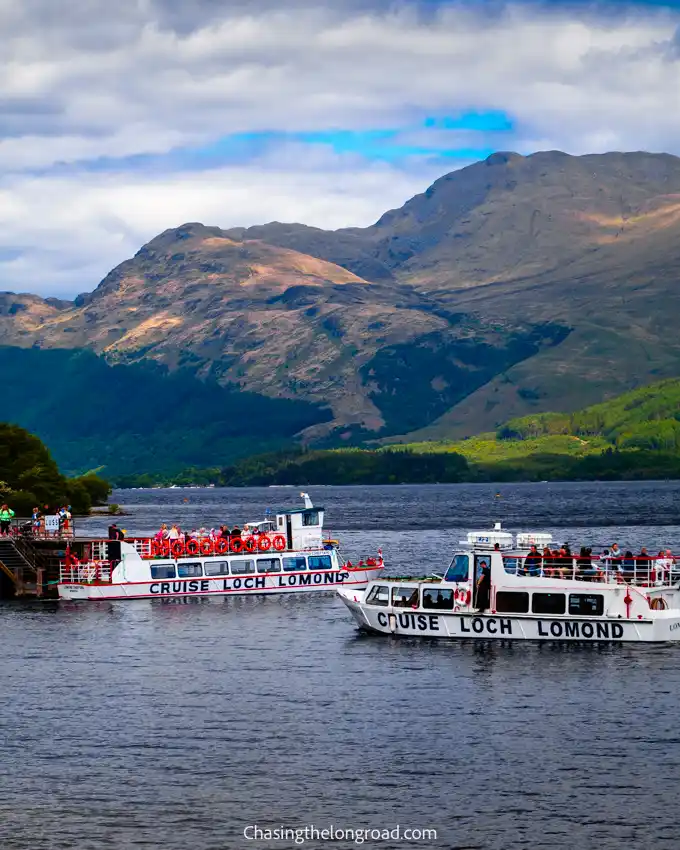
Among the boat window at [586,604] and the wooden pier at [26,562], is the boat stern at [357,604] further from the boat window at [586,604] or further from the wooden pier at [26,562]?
the wooden pier at [26,562]

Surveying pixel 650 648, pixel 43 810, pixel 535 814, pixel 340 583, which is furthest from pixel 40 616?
pixel 535 814

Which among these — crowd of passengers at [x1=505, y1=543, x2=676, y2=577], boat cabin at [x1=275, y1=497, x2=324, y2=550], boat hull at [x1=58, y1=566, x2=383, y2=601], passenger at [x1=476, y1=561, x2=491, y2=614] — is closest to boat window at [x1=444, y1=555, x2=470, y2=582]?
passenger at [x1=476, y1=561, x2=491, y2=614]

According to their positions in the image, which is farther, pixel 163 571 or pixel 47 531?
pixel 47 531

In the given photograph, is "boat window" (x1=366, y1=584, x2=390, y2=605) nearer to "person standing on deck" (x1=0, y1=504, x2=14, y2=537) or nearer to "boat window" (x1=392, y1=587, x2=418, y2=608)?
"boat window" (x1=392, y1=587, x2=418, y2=608)

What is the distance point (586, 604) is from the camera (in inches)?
3716

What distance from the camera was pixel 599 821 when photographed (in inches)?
2162

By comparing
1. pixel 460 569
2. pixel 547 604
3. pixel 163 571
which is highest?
pixel 460 569

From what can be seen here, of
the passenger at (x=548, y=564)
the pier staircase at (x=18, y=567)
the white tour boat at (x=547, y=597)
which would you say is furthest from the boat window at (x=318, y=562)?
the passenger at (x=548, y=564)

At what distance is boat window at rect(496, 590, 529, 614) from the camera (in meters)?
94.6

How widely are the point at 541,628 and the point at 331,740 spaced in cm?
2939

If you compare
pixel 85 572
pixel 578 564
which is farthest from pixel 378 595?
pixel 85 572

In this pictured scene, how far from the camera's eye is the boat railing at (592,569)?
93.6 metres

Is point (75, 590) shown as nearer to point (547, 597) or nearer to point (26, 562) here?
point (26, 562)

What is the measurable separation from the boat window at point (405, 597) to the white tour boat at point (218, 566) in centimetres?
2698
